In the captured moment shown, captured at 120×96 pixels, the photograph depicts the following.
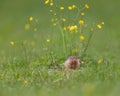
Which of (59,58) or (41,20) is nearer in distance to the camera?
(59,58)

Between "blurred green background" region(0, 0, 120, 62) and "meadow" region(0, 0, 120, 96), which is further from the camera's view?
"blurred green background" region(0, 0, 120, 62)

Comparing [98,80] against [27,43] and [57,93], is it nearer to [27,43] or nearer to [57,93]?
[57,93]

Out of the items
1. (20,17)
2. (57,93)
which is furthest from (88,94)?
(20,17)

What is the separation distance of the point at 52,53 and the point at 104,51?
202 cm

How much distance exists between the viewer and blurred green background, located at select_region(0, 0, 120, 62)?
12586 millimetres

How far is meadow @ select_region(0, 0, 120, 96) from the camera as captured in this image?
22.7 feet

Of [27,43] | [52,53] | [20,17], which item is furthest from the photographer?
[20,17]

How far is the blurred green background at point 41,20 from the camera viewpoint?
12586mm

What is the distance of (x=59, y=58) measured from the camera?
9.15m

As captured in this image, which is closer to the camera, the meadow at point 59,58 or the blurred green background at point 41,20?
the meadow at point 59,58

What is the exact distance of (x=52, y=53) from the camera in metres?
9.41

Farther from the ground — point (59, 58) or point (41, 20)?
point (59, 58)

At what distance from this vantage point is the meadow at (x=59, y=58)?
22.7 feet

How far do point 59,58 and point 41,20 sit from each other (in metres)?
6.62
